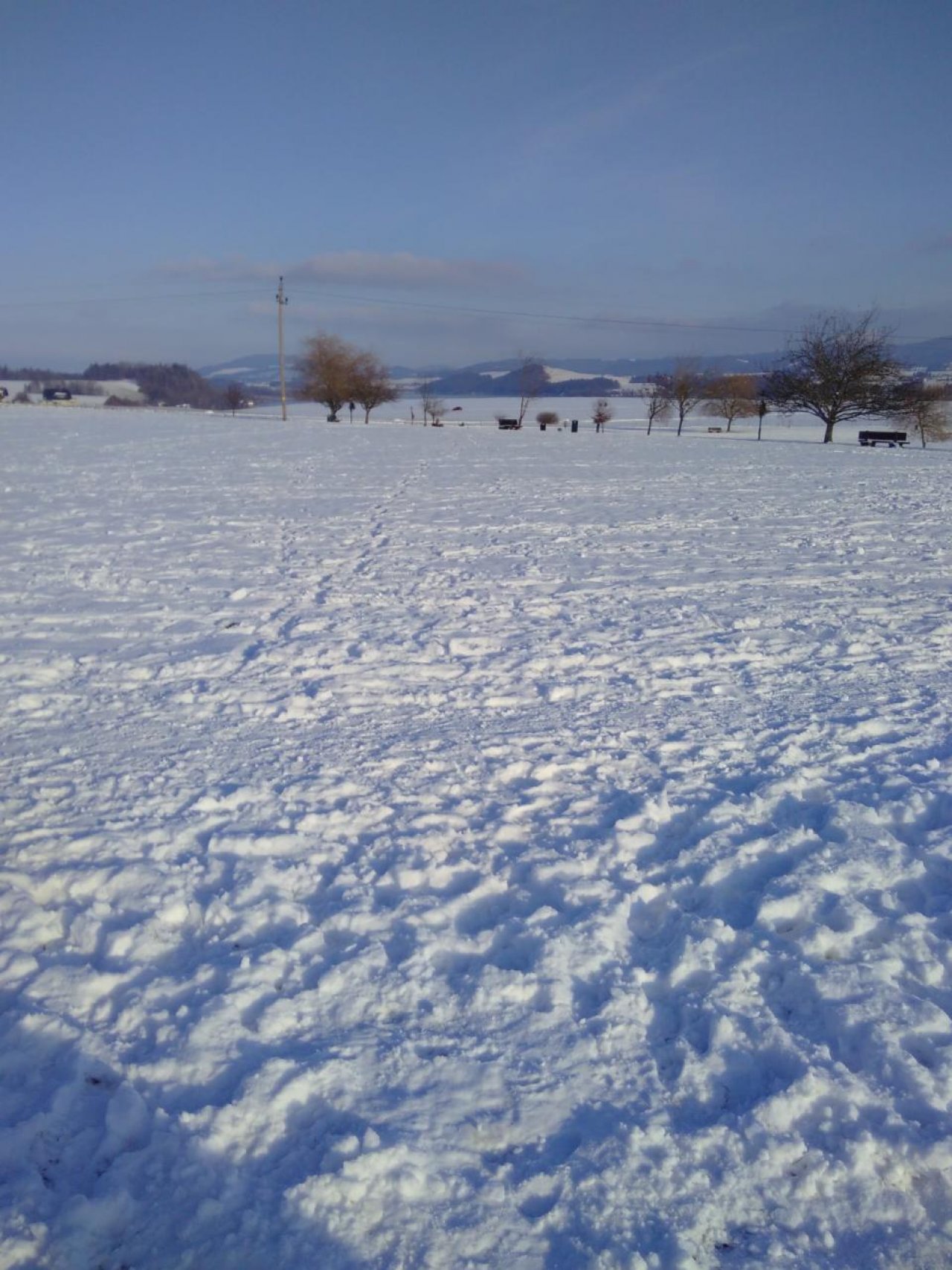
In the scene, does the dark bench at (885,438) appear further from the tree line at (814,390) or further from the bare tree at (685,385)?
the bare tree at (685,385)

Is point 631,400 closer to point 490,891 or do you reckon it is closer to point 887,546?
point 887,546

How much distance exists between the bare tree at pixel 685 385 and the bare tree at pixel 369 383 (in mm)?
23659

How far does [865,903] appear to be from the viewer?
3.57 m

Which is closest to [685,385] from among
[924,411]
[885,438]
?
[924,411]

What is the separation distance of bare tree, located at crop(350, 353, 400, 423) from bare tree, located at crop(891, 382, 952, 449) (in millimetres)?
39122

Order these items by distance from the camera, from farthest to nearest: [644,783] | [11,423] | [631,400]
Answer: [631,400], [11,423], [644,783]

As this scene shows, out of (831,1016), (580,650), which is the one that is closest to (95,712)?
(580,650)

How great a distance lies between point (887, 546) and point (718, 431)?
53809 millimetres

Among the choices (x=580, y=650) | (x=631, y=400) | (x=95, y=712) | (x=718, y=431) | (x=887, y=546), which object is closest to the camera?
(x=95, y=712)

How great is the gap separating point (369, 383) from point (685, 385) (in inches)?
1027

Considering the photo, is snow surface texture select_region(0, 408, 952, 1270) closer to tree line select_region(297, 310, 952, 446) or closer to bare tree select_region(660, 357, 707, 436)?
tree line select_region(297, 310, 952, 446)

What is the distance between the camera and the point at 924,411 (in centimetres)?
4853

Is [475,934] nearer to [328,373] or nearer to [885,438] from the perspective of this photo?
[885,438]

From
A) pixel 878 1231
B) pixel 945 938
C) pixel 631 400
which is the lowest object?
pixel 878 1231
